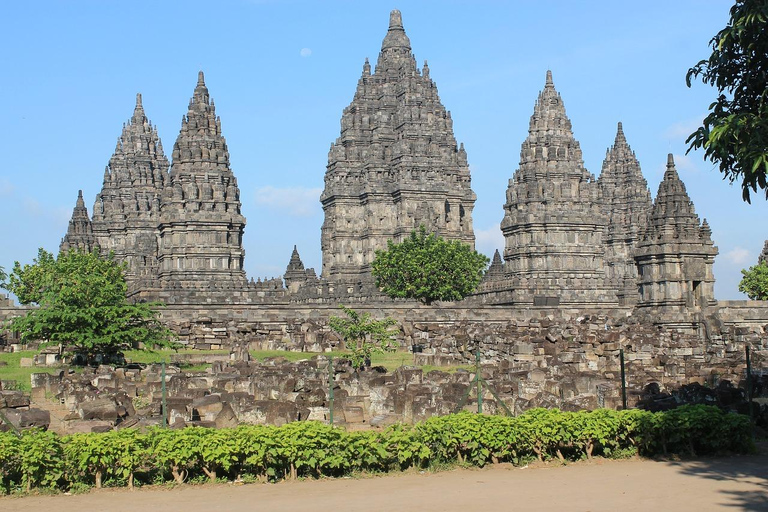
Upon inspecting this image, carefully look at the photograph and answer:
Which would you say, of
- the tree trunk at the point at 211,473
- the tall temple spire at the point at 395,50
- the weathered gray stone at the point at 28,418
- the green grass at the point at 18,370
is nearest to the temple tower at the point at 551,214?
the tall temple spire at the point at 395,50

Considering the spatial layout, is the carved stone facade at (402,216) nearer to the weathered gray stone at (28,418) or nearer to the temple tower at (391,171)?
the temple tower at (391,171)

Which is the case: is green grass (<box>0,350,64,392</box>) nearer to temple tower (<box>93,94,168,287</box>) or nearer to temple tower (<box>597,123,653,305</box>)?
temple tower (<box>93,94,168,287</box>)

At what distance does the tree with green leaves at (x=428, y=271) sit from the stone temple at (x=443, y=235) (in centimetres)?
123

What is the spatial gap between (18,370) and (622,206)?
5862 cm

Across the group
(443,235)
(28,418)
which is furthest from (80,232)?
(28,418)

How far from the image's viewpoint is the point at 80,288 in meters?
28.9

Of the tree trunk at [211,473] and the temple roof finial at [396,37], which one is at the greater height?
the temple roof finial at [396,37]

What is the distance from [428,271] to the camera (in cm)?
6112

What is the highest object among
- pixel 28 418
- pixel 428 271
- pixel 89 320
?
pixel 428 271

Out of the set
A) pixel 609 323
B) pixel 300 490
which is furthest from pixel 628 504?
pixel 609 323

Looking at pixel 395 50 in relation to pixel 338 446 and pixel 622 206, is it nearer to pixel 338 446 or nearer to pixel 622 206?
pixel 622 206

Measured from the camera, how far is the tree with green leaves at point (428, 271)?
6122cm

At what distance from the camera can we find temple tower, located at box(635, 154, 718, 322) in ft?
128

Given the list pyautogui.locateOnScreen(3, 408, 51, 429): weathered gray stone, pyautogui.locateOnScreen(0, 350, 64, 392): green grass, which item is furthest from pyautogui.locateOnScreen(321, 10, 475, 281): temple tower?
pyautogui.locateOnScreen(3, 408, 51, 429): weathered gray stone
